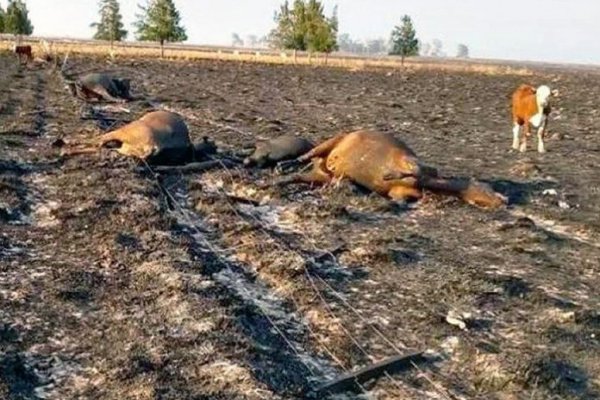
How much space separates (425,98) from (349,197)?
2065 centimetres

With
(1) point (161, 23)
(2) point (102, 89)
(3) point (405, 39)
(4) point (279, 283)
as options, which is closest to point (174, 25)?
(1) point (161, 23)

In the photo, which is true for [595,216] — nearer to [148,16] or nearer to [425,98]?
[425,98]

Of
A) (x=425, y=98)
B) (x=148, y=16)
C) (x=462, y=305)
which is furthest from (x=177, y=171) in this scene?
(x=148, y=16)

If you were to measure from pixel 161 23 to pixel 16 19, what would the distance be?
40.6 feet

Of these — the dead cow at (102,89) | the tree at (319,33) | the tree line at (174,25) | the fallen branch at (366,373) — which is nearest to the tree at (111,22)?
the tree line at (174,25)

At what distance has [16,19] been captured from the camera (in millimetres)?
60688

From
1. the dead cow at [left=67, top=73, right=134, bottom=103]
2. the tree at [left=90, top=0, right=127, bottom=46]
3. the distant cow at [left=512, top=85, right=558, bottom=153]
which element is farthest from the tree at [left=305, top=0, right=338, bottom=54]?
the distant cow at [left=512, top=85, right=558, bottom=153]

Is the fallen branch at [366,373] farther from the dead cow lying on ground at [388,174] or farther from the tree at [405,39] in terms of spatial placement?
the tree at [405,39]

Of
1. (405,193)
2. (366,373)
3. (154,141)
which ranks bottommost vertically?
(366,373)

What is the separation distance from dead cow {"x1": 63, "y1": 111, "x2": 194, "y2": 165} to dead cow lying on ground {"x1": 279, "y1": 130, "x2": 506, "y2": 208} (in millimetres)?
1823

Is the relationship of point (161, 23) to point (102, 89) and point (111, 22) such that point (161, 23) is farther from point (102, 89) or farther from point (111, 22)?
point (102, 89)

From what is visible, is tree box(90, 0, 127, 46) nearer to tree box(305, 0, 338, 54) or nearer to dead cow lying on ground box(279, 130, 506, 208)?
tree box(305, 0, 338, 54)

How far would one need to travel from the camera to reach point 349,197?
32.1 feet

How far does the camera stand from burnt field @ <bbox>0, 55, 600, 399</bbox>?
16.3ft
